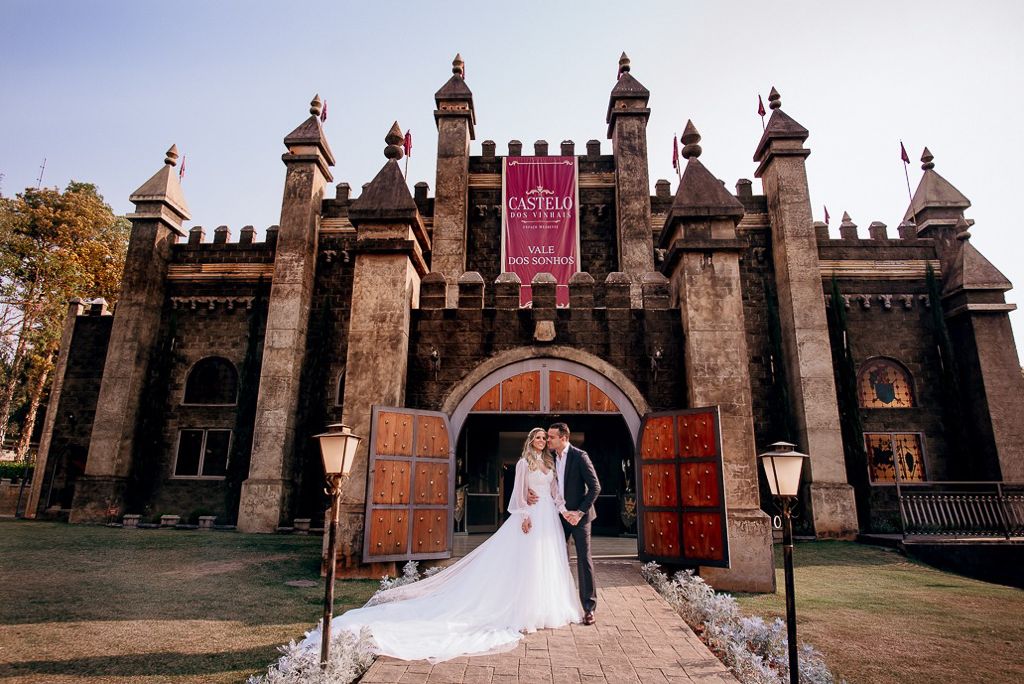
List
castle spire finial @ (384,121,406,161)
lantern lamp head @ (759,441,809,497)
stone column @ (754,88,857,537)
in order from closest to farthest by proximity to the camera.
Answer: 1. lantern lamp head @ (759,441,809,497)
2. castle spire finial @ (384,121,406,161)
3. stone column @ (754,88,857,537)

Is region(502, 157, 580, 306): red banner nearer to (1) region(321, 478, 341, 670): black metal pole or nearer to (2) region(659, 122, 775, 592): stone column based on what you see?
(2) region(659, 122, 775, 592): stone column

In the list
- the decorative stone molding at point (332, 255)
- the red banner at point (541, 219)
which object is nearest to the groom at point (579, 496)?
the red banner at point (541, 219)

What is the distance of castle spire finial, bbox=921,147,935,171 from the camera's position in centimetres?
1788

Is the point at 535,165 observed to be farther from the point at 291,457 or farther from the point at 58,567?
the point at 58,567

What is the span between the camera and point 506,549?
19.9ft

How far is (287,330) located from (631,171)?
459 inches

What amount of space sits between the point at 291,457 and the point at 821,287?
627 inches

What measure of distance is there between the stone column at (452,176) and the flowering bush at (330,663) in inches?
454

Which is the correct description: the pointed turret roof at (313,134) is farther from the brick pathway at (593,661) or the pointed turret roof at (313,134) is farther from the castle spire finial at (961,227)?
the castle spire finial at (961,227)

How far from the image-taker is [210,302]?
57.3 ft

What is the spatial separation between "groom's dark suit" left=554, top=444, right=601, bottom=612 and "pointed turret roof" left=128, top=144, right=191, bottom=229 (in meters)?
17.7

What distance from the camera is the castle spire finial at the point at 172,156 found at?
19156 millimetres

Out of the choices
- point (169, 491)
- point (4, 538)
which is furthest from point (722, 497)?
point (169, 491)

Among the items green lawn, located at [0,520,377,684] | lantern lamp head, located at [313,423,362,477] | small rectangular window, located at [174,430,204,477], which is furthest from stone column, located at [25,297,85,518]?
lantern lamp head, located at [313,423,362,477]
